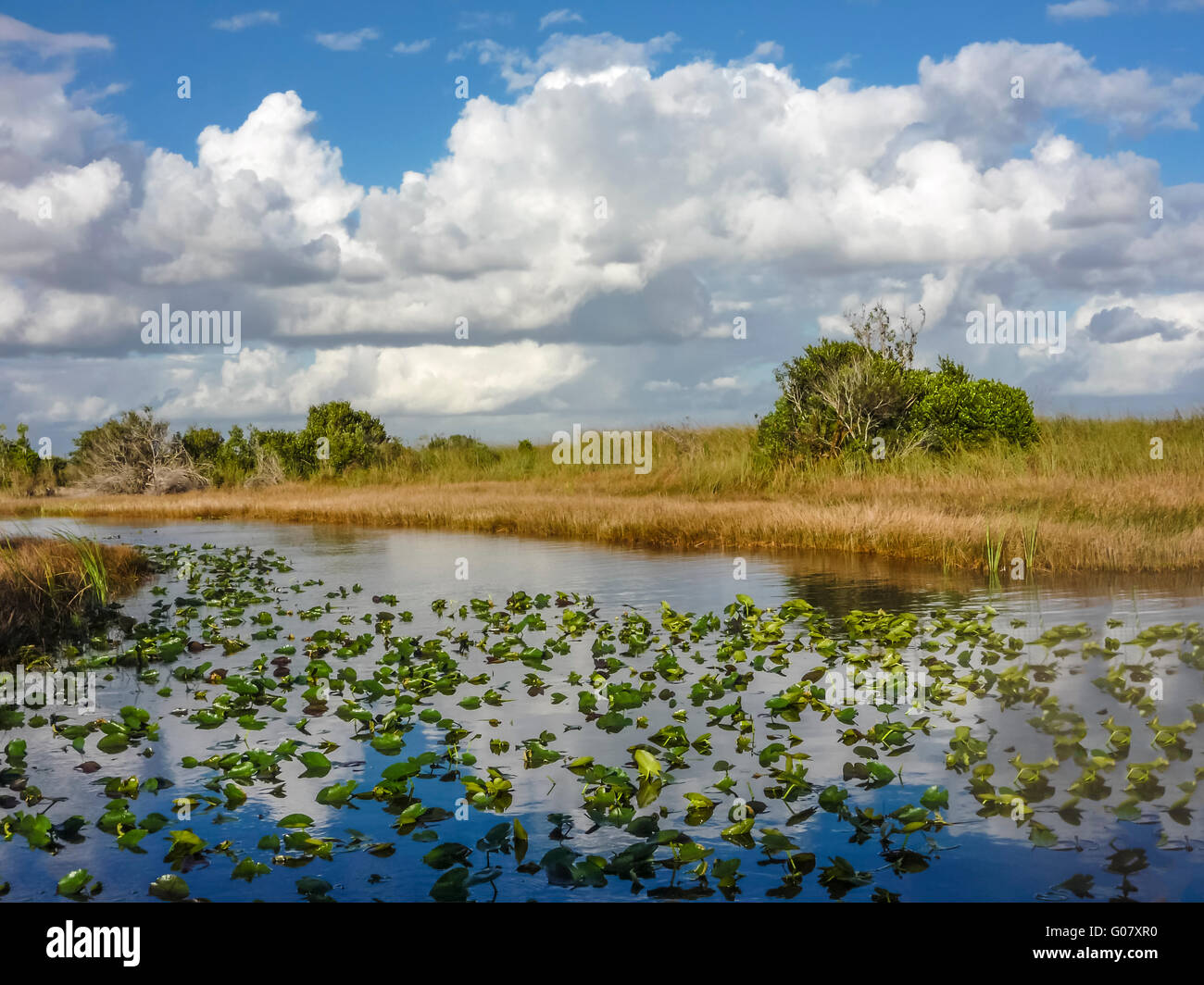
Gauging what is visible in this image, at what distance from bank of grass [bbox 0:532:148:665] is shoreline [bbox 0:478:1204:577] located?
35.1ft

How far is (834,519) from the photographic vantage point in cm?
1930

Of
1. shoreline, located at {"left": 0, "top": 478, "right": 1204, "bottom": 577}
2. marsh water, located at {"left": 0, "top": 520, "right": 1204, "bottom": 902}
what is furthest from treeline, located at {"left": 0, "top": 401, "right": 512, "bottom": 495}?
marsh water, located at {"left": 0, "top": 520, "right": 1204, "bottom": 902}

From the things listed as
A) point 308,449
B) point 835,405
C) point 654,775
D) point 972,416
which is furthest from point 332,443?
point 654,775

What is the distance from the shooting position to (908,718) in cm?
771

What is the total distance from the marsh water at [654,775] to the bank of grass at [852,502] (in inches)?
164

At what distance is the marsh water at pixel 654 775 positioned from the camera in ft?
16.3

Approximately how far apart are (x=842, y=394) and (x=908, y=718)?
21.6 m

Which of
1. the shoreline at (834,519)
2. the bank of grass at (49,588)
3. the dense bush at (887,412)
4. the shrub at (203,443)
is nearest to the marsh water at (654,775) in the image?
the bank of grass at (49,588)

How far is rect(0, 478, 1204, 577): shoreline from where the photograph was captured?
15312mm

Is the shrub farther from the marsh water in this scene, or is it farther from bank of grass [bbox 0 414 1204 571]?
the marsh water

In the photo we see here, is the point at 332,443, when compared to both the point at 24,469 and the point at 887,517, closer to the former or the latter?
the point at 24,469

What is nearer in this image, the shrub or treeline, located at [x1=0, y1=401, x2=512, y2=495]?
treeline, located at [x1=0, y1=401, x2=512, y2=495]
